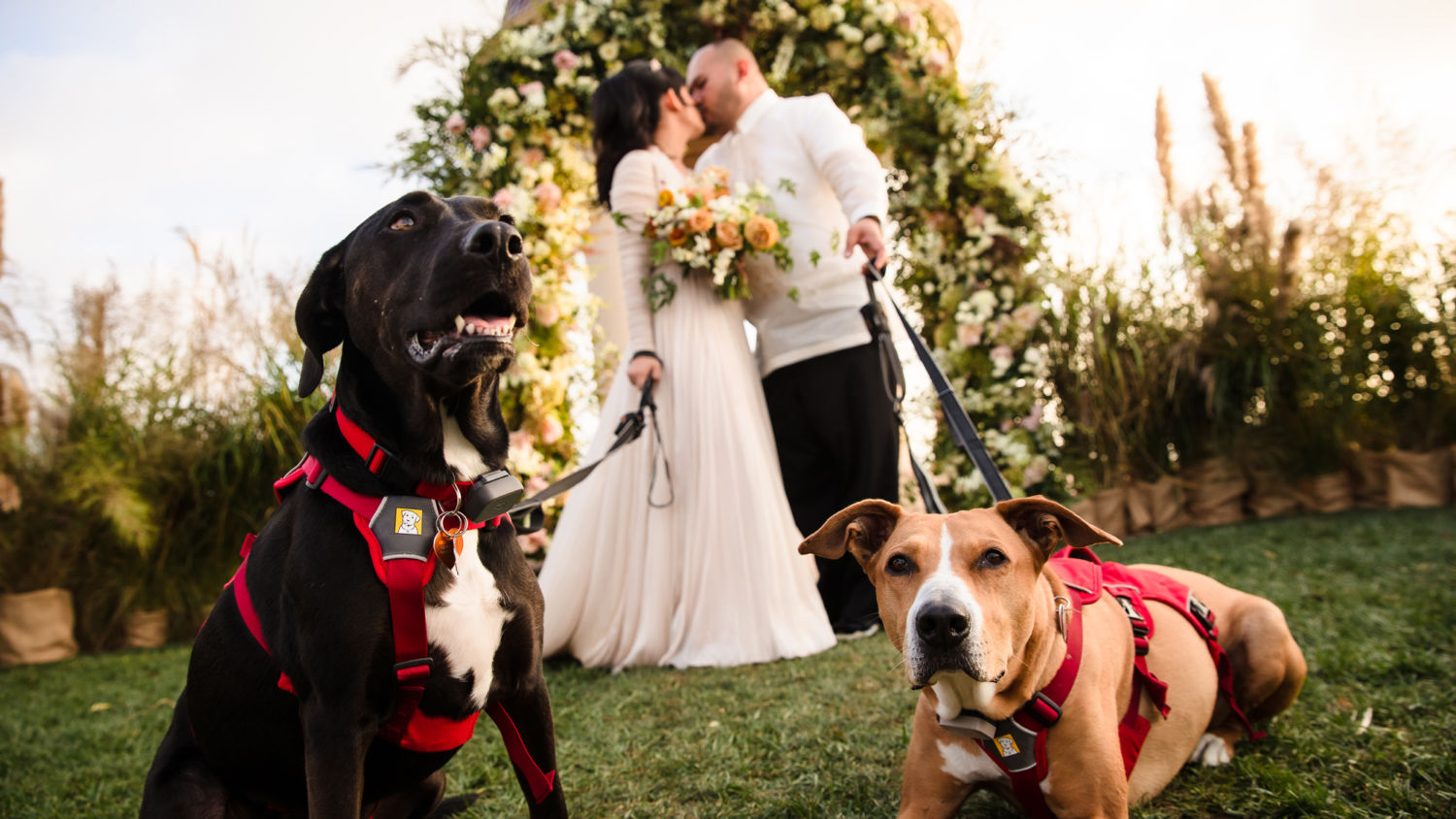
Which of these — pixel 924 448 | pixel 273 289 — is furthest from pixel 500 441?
pixel 273 289

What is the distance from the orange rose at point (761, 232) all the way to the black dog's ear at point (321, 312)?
2250mm

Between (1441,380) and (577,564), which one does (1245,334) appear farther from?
(577,564)

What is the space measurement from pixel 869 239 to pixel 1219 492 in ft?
16.0

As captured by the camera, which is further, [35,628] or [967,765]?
[35,628]

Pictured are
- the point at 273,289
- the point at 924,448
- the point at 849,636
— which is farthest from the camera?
the point at 273,289

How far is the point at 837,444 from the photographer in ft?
13.5

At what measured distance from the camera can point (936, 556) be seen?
1.62m

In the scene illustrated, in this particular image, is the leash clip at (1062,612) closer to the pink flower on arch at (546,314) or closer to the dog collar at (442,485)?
the dog collar at (442,485)

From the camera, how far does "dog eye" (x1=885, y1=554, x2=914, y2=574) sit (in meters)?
1.66

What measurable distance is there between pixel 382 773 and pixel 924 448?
17.8 feet

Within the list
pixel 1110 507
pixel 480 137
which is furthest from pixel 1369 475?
pixel 480 137

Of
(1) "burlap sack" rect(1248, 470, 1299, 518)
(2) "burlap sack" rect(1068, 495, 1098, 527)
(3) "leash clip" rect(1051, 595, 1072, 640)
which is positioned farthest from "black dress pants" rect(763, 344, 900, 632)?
(1) "burlap sack" rect(1248, 470, 1299, 518)

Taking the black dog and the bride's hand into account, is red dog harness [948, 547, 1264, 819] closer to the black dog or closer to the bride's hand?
the black dog

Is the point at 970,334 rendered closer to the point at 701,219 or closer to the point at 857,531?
the point at 701,219
